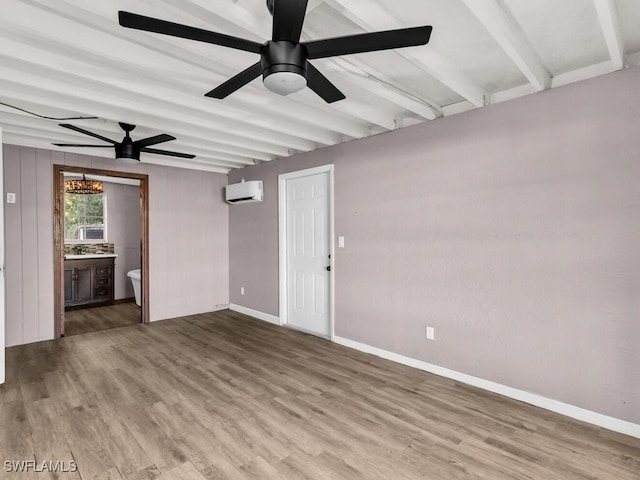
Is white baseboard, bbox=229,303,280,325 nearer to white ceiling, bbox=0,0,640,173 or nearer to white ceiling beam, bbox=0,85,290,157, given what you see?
white ceiling beam, bbox=0,85,290,157

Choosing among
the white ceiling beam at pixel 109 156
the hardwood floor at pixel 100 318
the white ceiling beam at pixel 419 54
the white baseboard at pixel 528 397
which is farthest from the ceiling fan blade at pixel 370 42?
the hardwood floor at pixel 100 318

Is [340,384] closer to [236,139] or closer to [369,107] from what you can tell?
[369,107]

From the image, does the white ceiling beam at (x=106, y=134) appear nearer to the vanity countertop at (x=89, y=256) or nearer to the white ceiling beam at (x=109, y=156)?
the white ceiling beam at (x=109, y=156)

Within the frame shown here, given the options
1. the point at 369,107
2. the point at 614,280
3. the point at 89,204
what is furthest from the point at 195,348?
the point at 89,204

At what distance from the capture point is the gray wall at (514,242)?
229 cm

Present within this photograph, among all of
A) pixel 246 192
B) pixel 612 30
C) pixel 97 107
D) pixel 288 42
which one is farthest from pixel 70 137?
pixel 612 30

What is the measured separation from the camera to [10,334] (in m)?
3.99

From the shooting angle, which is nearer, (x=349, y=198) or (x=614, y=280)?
(x=614, y=280)

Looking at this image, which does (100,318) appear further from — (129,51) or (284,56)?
(284,56)

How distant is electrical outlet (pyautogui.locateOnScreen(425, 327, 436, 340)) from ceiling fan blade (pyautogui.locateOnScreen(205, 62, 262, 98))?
2.60 metres

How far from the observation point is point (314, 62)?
2217 millimetres

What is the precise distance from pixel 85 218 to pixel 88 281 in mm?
1290

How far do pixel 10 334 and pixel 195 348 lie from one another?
2167 millimetres
